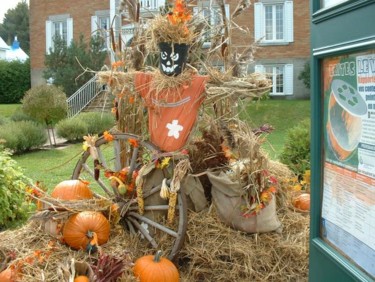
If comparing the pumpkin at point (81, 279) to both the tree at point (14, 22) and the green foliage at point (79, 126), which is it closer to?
the green foliage at point (79, 126)

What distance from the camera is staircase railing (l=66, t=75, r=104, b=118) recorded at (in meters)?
21.5

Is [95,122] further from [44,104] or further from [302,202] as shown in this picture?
[302,202]

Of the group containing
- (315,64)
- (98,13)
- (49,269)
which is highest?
(98,13)

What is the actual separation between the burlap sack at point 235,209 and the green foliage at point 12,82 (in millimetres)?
27808

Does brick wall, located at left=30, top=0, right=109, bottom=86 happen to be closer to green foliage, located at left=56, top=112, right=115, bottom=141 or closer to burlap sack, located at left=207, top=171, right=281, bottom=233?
green foliage, located at left=56, top=112, right=115, bottom=141

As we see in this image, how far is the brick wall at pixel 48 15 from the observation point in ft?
88.3

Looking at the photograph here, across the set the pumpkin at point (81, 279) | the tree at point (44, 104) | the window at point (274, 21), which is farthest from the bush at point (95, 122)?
the pumpkin at point (81, 279)

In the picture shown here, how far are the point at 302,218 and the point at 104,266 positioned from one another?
1924 millimetres

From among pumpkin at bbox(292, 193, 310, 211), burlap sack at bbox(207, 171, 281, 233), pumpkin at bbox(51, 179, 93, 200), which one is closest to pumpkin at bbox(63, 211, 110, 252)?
pumpkin at bbox(51, 179, 93, 200)

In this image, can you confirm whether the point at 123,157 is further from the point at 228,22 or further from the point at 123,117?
the point at 228,22

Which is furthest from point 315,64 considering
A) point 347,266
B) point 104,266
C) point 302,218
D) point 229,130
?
point 302,218

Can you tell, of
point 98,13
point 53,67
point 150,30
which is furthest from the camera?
point 98,13

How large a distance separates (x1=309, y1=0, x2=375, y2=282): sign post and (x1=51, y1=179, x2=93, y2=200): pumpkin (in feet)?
7.75

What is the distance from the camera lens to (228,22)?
4801 millimetres
